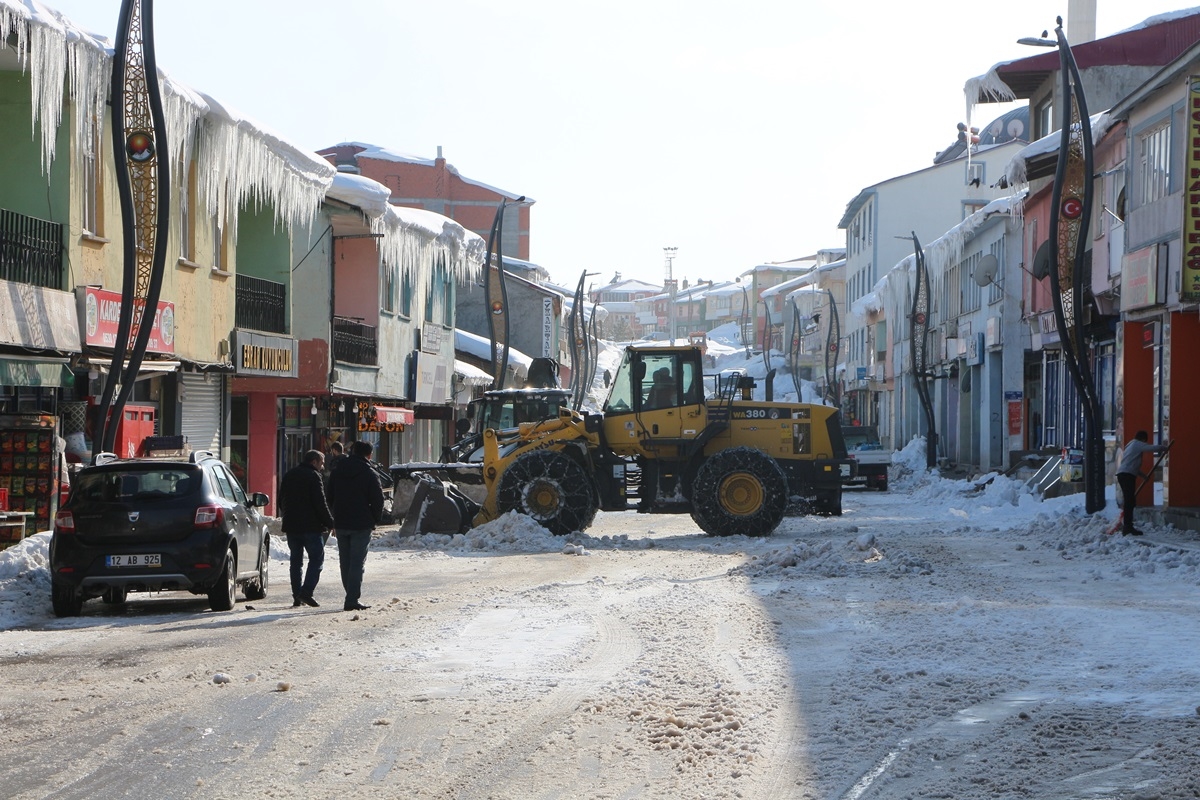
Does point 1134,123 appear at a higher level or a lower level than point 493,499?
higher

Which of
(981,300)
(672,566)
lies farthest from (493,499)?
(981,300)

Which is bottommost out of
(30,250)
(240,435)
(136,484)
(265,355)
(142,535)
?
(142,535)

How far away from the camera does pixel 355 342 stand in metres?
33.1

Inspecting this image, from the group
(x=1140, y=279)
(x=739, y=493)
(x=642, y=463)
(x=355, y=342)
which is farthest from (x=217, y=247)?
(x=1140, y=279)

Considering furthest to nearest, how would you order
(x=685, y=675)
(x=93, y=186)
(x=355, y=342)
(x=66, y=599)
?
(x=355, y=342) → (x=93, y=186) → (x=66, y=599) → (x=685, y=675)

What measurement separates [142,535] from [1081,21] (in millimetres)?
38500

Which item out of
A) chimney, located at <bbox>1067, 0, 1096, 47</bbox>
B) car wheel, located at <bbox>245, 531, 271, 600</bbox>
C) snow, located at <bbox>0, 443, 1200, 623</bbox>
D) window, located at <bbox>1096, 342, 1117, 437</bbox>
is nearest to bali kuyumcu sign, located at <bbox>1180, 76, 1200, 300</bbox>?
snow, located at <bbox>0, 443, 1200, 623</bbox>

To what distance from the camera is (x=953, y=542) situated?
76.5ft

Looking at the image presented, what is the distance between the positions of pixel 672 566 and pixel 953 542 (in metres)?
6.11

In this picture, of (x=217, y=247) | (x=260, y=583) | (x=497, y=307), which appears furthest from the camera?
(x=497, y=307)

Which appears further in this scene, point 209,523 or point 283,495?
point 283,495

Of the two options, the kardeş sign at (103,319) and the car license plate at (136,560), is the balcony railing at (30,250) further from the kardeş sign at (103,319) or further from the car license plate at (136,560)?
the car license plate at (136,560)

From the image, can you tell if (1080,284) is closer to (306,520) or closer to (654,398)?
(654,398)

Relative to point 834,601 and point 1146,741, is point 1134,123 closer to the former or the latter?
point 834,601
